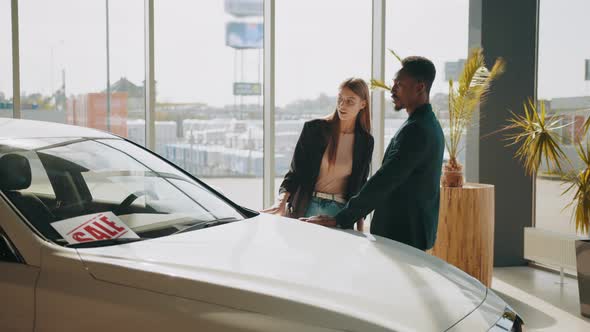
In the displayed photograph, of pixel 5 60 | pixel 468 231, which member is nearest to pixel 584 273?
pixel 468 231

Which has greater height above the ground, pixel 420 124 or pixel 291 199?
pixel 420 124

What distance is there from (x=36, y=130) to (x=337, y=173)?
146 cm

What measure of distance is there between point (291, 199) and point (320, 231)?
944 mm

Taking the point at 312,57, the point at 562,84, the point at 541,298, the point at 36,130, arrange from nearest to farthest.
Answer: the point at 36,130 → the point at 541,298 → the point at 562,84 → the point at 312,57

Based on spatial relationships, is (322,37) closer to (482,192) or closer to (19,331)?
(482,192)

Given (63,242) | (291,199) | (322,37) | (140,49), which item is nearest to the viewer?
(63,242)

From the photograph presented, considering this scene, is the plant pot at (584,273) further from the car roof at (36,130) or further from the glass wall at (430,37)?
the car roof at (36,130)

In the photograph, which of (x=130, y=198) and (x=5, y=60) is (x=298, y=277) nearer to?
(x=130, y=198)

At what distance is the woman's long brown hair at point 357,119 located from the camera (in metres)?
3.14

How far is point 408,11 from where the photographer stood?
19.7 ft

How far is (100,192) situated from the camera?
2154mm

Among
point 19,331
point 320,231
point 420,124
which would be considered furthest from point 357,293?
point 420,124

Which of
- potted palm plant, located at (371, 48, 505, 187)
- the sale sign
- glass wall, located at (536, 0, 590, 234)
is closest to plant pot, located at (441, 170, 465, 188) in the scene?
→ potted palm plant, located at (371, 48, 505, 187)

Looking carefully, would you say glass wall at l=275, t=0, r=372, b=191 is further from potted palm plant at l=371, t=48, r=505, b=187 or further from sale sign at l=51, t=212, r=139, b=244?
sale sign at l=51, t=212, r=139, b=244
